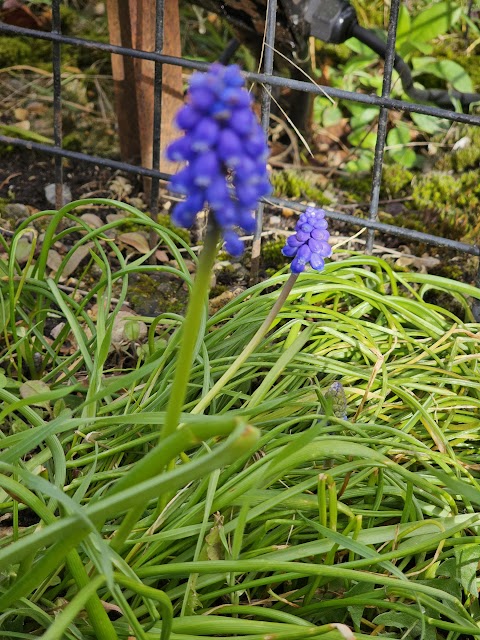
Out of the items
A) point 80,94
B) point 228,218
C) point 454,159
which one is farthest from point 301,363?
point 80,94

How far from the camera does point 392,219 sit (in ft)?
10.5

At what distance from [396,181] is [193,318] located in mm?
2598

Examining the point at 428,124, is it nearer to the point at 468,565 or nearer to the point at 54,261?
the point at 54,261

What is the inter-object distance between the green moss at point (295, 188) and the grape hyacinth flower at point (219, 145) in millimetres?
2382

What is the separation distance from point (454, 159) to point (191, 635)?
8.82 ft

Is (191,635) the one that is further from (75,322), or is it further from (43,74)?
(43,74)

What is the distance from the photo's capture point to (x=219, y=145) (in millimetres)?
899

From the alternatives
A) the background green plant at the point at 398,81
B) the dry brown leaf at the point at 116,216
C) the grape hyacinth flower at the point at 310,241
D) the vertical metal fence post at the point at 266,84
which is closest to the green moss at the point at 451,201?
the background green plant at the point at 398,81

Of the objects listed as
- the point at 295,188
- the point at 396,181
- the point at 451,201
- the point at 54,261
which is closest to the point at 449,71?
the point at 396,181

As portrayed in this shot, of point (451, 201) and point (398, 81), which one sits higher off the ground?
point (398, 81)

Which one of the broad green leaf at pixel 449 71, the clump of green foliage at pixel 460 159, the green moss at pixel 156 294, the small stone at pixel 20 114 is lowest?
the green moss at pixel 156 294

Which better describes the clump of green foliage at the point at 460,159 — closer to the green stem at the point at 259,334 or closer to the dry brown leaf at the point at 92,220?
the dry brown leaf at the point at 92,220

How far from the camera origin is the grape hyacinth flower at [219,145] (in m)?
0.89

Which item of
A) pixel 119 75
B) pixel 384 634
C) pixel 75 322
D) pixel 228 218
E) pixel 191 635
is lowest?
pixel 384 634
